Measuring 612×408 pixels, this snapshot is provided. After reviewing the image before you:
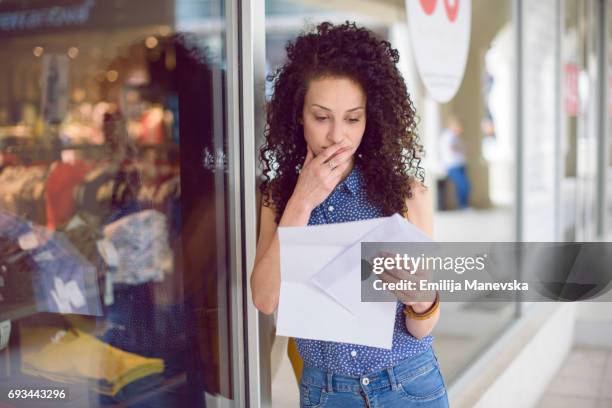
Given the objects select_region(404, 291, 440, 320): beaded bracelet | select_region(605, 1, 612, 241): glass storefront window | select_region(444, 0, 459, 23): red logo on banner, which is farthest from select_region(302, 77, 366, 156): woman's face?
select_region(605, 1, 612, 241): glass storefront window

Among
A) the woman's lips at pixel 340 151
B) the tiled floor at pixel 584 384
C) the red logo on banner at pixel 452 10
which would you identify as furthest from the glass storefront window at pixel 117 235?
the tiled floor at pixel 584 384

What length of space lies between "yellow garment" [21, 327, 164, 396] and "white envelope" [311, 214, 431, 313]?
1.98 feet

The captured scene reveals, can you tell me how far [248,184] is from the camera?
5.30 feet

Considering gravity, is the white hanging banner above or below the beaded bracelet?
above

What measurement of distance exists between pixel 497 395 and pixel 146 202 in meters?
1.69

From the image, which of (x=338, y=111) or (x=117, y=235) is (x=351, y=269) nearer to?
(x=338, y=111)

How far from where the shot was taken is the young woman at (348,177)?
1.28 metres

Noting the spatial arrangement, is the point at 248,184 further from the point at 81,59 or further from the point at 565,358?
the point at 565,358

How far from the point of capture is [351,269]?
4.07ft

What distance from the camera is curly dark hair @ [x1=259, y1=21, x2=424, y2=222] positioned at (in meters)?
1.29

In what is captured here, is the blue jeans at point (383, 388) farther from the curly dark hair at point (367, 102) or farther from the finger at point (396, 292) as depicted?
the curly dark hair at point (367, 102)

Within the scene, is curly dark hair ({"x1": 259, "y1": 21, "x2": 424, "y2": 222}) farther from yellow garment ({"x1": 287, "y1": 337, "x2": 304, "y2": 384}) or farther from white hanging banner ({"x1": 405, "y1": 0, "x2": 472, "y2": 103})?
white hanging banner ({"x1": 405, "y1": 0, "x2": 472, "y2": 103})

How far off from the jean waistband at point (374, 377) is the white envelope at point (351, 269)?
15 centimetres

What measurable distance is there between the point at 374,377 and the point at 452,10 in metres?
1.63
